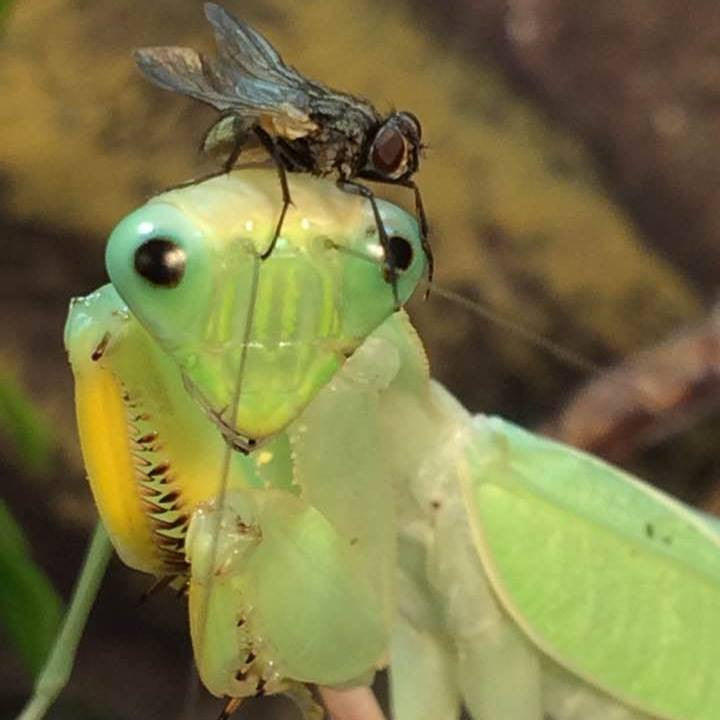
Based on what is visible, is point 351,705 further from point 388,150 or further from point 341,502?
point 388,150

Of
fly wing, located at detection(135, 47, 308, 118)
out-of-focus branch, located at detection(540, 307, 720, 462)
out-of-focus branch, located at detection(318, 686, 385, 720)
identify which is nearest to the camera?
fly wing, located at detection(135, 47, 308, 118)

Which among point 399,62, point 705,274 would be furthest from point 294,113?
point 705,274

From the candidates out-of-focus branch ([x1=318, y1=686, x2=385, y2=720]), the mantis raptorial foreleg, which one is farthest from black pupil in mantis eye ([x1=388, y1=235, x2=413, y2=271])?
out-of-focus branch ([x1=318, y1=686, x2=385, y2=720])

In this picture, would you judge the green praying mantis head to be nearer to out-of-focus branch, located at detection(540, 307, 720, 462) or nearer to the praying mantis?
the praying mantis

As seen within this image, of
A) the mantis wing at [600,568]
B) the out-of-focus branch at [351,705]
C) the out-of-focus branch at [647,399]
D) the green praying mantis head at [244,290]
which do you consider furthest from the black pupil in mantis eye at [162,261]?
the out-of-focus branch at [647,399]

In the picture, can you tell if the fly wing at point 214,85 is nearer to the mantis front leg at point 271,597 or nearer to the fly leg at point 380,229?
the fly leg at point 380,229

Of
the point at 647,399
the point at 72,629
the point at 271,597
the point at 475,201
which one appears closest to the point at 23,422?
the point at 72,629

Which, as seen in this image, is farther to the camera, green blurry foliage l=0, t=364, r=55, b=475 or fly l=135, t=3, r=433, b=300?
green blurry foliage l=0, t=364, r=55, b=475
